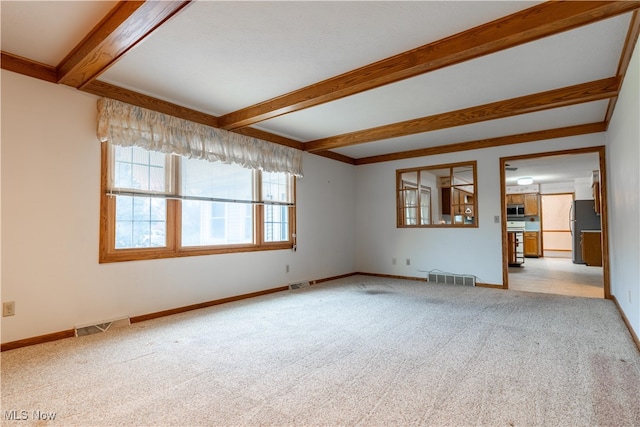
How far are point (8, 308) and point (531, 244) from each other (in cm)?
1172

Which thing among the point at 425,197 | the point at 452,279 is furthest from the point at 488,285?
the point at 425,197

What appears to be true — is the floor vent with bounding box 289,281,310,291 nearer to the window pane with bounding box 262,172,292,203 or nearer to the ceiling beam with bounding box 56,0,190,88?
the window pane with bounding box 262,172,292,203

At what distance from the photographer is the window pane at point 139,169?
3421 millimetres

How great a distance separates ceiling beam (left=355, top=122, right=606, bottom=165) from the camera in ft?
15.3

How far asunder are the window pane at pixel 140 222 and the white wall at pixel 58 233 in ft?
0.69

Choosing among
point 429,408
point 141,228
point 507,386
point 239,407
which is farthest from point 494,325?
point 141,228

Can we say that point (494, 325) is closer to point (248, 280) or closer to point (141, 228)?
point (248, 280)

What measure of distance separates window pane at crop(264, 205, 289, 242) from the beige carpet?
5.10 feet

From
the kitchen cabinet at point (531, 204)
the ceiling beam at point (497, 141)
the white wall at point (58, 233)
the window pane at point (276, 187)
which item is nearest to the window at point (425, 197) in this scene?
the ceiling beam at point (497, 141)

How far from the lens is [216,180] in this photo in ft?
14.1

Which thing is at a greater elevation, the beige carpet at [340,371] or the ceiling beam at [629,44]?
the ceiling beam at [629,44]

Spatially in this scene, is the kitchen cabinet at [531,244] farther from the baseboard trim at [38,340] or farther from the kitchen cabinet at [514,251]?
the baseboard trim at [38,340]

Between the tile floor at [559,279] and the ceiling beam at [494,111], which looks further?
the tile floor at [559,279]

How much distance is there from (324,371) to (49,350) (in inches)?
88.5
